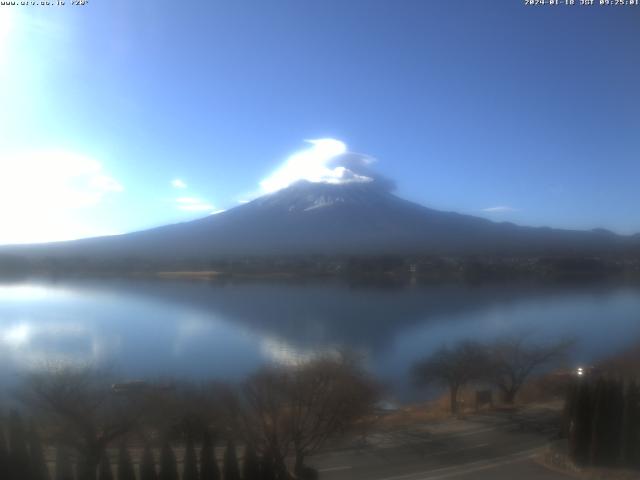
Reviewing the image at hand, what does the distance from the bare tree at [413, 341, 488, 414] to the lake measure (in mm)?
118

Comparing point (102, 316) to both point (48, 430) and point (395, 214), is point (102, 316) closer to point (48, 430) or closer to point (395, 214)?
point (48, 430)

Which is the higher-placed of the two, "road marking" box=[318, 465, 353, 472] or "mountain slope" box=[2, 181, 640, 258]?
"mountain slope" box=[2, 181, 640, 258]

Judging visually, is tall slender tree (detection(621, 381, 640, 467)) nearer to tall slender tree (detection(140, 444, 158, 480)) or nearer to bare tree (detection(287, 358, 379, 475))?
bare tree (detection(287, 358, 379, 475))

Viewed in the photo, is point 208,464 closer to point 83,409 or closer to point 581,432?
point 83,409

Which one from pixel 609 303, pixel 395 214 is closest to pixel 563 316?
pixel 609 303

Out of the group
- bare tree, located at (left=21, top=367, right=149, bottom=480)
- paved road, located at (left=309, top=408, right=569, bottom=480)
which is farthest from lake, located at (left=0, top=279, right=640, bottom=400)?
paved road, located at (left=309, top=408, right=569, bottom=480)

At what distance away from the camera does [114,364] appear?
3.55 m

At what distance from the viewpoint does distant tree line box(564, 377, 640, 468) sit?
3303mm

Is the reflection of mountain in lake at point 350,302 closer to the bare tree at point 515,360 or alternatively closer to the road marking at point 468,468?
the bare tree at point 515,360

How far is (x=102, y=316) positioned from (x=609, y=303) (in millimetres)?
4894

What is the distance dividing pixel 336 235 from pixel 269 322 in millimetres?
2222

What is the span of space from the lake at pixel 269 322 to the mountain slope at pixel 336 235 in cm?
55

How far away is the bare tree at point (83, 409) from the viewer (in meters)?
2.65

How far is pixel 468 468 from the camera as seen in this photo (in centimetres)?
310
